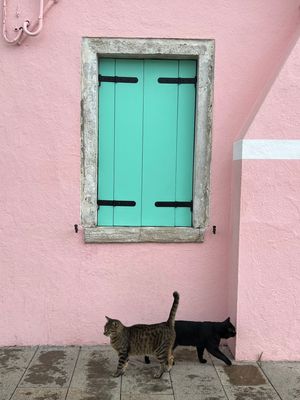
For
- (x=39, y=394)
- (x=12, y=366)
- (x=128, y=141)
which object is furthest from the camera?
(x=128, y=141)

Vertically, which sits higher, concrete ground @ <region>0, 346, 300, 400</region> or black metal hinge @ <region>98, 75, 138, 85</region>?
black metal hinge @ <region>98, 75, 138, 85</region>

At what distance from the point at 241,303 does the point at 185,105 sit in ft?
6.58

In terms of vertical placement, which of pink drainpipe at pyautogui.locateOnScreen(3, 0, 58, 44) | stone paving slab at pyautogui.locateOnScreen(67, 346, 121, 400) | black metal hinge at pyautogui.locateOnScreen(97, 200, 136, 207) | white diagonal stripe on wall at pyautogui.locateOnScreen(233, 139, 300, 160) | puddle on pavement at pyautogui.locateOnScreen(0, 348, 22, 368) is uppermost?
pink drainpipe at pyautogui.locateOnScreen(3, 0, 58, 44)

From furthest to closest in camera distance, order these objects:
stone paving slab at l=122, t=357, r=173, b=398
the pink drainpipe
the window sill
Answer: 1. the window sill
2. the pink drainpipe
3. stone paving slab at l=122, t=357, r=173, b=398

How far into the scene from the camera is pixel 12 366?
3838 mm

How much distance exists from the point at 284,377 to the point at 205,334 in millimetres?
765

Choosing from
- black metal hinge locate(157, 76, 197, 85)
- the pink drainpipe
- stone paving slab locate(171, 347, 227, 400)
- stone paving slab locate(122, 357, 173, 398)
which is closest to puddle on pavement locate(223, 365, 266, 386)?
stone paving slab locate(171, 347, 227, 400)

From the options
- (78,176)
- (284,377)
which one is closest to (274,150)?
(78,176)

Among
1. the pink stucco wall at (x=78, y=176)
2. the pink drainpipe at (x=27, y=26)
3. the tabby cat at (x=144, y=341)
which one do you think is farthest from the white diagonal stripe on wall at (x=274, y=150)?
the pink drainpipe at (x=27, y=26)

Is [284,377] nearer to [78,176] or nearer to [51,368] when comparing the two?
[51,368]

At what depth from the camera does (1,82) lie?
4.11 metres

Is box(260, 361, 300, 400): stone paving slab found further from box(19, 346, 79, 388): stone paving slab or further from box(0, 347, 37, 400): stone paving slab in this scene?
box(0, 347, 37, 400): stone paving slab

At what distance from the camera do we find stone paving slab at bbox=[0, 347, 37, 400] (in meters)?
3.45

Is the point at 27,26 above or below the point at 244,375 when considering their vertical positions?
above
